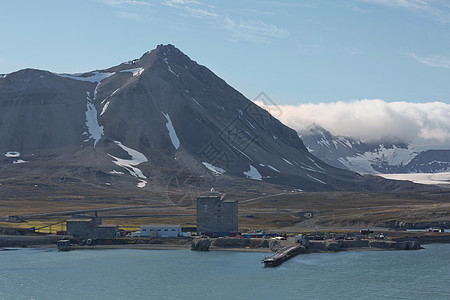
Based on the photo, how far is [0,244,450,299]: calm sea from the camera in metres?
92.4

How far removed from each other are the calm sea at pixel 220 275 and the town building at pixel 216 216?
65.7ft

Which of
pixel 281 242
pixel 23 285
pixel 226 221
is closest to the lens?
pixel 23 285

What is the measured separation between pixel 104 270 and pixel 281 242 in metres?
40.8

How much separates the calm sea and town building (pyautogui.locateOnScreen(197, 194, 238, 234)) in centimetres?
2003

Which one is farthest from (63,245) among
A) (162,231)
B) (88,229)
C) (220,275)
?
(220,275)

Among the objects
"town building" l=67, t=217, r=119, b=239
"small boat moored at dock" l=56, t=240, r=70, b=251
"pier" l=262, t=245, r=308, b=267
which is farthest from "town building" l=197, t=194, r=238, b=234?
"small boat moored at dock" l=56, t=240, r=70, b=251

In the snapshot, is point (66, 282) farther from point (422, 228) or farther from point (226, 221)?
point (422, 228)

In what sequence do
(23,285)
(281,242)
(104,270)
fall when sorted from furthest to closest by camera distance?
Answer: 1. (281,242)
2. (104,270)
3. (23,285)

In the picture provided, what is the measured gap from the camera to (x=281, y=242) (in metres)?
139

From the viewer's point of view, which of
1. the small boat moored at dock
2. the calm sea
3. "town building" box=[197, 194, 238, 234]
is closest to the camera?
the calm sea

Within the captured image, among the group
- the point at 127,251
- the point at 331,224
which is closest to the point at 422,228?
the point at 331,224

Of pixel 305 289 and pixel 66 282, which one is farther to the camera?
pixel 66 282

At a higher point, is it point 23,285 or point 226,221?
point 226,221

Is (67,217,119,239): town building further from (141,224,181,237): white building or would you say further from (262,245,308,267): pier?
(262,245,308,267): pier
